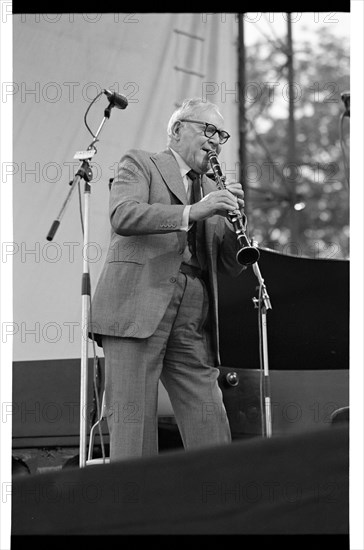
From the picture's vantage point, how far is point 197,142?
10.6ft

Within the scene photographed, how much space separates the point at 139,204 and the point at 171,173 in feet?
0.82

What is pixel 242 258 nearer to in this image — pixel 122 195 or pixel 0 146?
pixel 122 195

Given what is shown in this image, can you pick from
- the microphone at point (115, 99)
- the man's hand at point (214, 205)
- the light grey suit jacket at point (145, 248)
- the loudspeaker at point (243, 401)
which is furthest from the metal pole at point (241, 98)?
the man's hand at point (214, 205)

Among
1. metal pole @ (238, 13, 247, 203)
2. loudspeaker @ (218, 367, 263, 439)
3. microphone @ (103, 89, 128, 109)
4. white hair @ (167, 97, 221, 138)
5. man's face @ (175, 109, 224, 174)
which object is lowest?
loudspeaker @ (218, 367, 263, 439)

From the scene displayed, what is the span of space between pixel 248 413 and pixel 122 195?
1.11 meters

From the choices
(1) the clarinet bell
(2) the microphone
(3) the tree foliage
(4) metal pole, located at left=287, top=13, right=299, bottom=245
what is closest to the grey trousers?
(1) the clarinet bell

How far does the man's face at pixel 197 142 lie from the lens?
3236 millimetres

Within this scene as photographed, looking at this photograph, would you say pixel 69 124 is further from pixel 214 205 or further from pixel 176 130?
pixel 214 205

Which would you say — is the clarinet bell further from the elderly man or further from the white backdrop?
the white backdrop

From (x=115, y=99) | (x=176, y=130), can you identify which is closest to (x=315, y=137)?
(x=115, y=99)

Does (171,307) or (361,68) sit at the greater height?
(361,68)

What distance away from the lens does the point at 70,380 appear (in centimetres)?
423

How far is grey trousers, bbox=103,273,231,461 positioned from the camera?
117 inches
